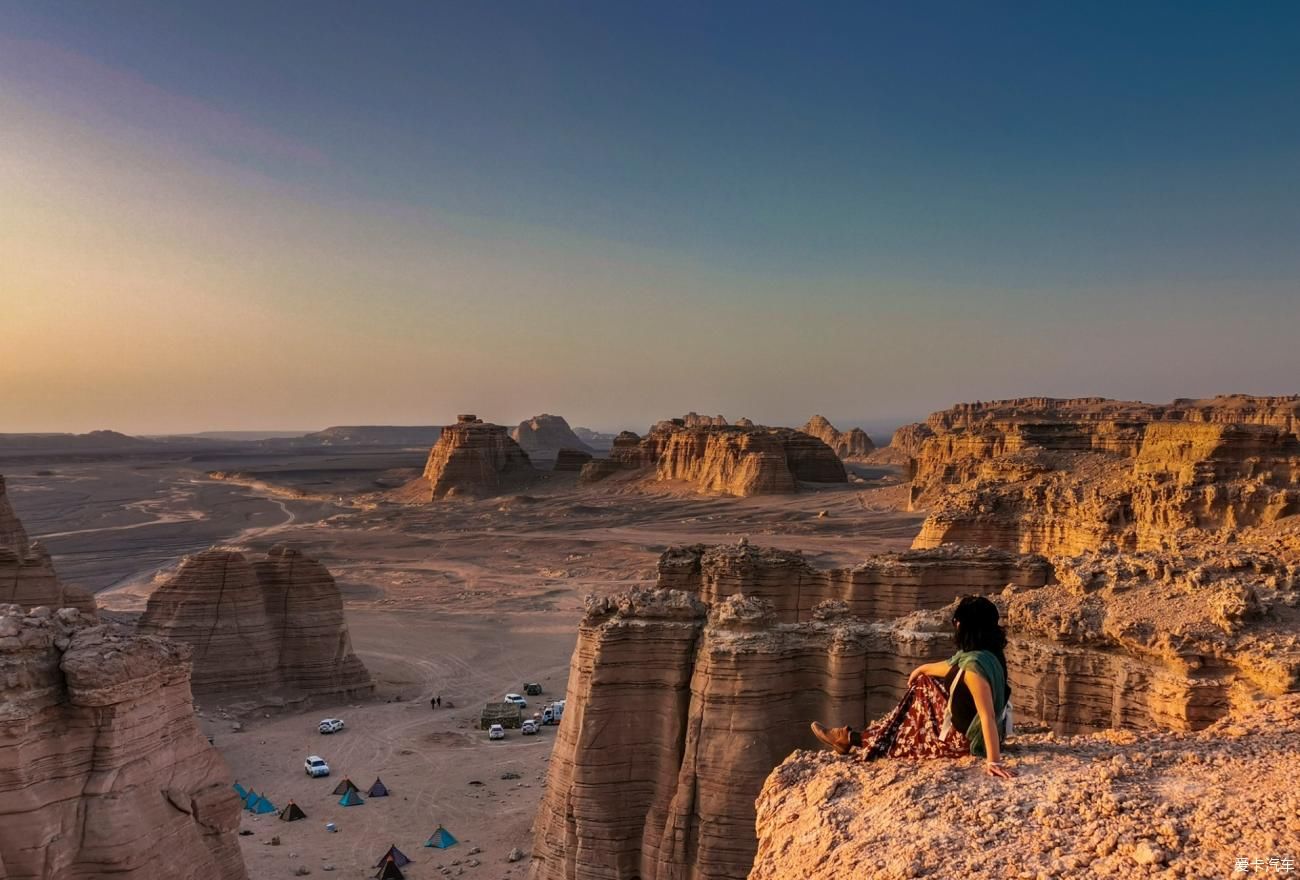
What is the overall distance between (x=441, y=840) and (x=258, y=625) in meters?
13.2

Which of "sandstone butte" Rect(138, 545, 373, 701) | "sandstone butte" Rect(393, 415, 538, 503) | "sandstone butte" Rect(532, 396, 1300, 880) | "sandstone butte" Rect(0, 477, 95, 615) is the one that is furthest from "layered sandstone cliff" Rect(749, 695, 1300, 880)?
"sandstone butte" Rect(393, 415, 538, 503)

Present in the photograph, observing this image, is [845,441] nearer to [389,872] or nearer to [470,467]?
[470,467]

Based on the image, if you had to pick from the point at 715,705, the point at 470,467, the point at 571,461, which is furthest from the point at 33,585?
the point at 571,461

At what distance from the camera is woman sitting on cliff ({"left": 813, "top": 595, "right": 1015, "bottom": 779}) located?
6141 mm

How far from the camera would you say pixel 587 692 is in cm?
1351

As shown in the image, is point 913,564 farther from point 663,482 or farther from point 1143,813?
point 663,482

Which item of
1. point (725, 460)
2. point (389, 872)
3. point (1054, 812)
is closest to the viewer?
point (1054, 812)

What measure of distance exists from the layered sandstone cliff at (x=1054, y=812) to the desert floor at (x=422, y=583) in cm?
1315

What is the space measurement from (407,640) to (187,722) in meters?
27.8

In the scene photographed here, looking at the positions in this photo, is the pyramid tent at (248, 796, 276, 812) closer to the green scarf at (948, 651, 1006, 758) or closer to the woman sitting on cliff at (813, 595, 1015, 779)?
the woman sitting on cliff at (813, 595, 1015, 779)

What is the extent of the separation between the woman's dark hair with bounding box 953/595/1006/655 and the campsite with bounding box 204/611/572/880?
1407 cm

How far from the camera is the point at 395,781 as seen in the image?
21.8 m

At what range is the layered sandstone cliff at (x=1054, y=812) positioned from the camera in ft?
15.7

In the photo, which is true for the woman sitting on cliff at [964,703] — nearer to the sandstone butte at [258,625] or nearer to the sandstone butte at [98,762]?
the sandstone butte at [98,762]
